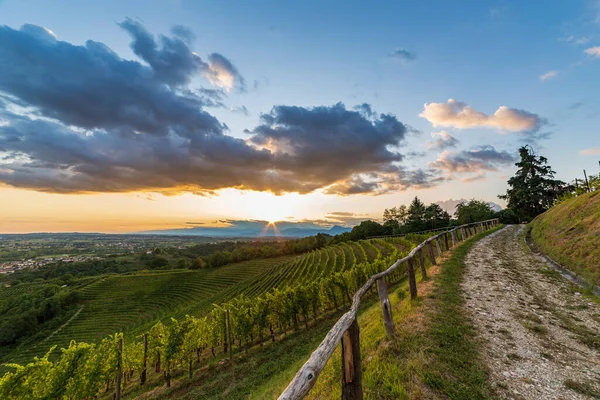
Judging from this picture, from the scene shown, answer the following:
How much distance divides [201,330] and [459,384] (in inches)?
725

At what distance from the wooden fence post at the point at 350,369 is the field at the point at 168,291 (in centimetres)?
3356

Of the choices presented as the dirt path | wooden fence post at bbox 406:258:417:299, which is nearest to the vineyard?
wooden fence post at bbox 406:258:417:299

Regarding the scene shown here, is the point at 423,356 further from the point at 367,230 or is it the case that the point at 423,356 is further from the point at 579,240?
the point at 367,230

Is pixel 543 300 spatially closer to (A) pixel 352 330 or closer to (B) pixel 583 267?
(B) pixel 583 267

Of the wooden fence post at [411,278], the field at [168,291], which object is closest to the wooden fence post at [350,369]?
the wooden fence post at [411,278]

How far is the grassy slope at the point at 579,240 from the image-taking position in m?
9.82

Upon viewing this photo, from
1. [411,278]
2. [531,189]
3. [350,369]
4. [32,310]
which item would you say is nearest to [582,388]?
[411,278]

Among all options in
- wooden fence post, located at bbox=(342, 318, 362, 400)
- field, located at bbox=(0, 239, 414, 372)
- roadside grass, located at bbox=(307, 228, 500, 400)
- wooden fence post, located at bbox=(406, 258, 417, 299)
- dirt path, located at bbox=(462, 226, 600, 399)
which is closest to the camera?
wooden fence post, located at bbox=(342, 318, 362, 400)

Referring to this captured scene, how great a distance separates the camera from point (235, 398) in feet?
30.9

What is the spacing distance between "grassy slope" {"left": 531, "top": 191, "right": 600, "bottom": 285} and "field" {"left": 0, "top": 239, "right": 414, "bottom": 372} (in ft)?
73.7

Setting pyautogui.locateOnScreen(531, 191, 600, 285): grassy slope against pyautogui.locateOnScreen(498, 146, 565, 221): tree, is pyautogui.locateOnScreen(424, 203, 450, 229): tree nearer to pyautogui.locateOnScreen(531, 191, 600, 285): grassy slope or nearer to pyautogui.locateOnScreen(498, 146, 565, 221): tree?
pyautogui.locateOnScreen(498, 146, 565, 221): tree

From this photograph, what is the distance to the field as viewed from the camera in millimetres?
45062

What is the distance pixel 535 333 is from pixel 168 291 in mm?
83973

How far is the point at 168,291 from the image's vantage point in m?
71.0
